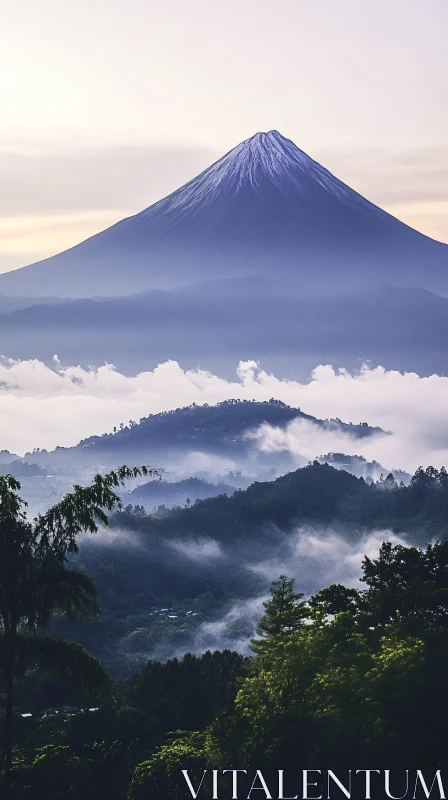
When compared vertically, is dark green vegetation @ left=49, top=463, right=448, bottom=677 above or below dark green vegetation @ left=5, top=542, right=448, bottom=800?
above

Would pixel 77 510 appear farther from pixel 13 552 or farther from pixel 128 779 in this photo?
pixel 128 779

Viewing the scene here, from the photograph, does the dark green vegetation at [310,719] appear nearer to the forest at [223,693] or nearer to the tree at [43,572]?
the forest at [223,693]

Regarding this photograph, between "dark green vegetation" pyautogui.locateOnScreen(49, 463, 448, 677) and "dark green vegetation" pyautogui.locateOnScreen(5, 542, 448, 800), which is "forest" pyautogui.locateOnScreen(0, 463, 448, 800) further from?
"dark green vegetation" pyautogui.locateOnScreen(49, 463, 448, 677)

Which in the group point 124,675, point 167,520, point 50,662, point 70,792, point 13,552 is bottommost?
point 70,792

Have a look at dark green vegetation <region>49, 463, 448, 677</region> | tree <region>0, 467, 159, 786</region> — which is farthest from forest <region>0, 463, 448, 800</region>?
dark green vegetation <region>49, 463, 448, 677</region>

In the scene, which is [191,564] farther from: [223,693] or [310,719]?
[310,719]

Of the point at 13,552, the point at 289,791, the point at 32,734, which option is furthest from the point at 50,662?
the point at 32,734

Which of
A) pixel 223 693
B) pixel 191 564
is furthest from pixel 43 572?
pixel 191 564
